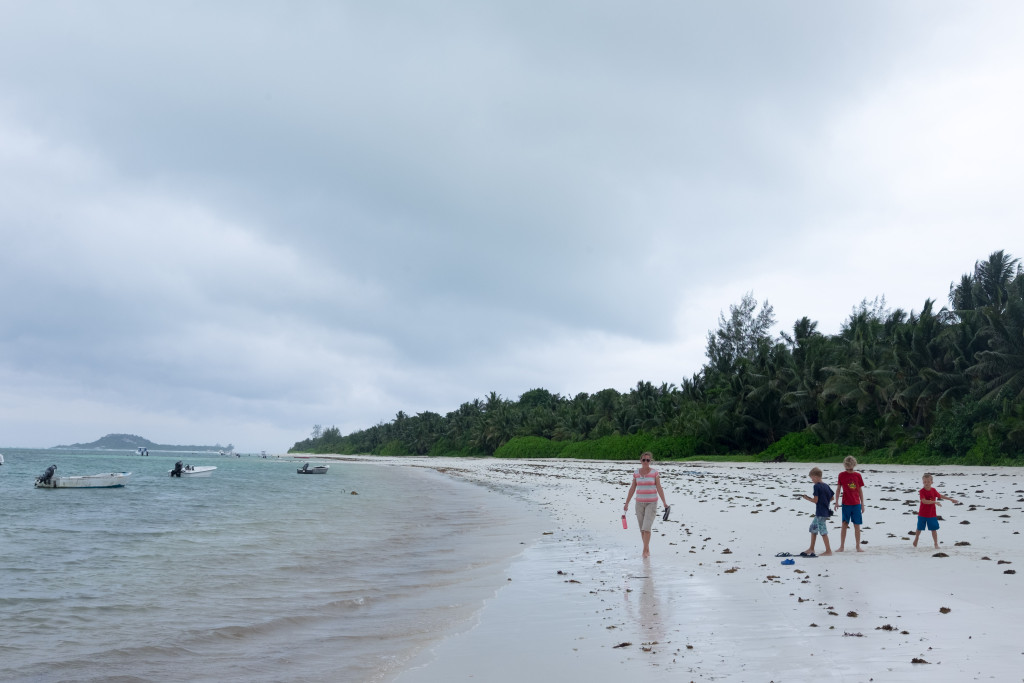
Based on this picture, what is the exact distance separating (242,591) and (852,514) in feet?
41.4

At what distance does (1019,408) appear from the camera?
37531mm

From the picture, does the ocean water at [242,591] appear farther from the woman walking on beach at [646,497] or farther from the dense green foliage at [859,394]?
the dense green foliage at [859,394]

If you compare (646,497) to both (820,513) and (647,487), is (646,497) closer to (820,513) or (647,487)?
(647,487)

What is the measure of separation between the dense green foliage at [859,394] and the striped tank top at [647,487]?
32272mm

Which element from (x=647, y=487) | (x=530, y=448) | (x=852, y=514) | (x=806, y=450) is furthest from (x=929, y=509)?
(x=530, y=448)

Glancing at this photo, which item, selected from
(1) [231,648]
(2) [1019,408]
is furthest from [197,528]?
(2) [1019,408]

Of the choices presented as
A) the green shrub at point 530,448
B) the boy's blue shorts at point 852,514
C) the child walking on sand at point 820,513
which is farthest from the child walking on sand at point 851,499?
the green shrub at point 530,448

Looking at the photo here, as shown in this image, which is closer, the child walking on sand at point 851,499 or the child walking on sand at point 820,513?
the child walking on sand at point 820,513

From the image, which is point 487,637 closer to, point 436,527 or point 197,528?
point 436,527

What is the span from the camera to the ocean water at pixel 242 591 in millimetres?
9969

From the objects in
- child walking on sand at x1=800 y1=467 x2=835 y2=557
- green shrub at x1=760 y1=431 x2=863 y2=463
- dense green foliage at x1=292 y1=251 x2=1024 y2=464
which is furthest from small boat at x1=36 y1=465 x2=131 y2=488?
child walking on sand at x1=800 y1=467 x2=835 y2=557

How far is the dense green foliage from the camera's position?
133ft

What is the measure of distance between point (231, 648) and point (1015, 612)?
35.0 ft

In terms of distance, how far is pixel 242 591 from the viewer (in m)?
15.0
